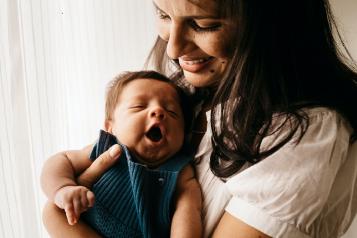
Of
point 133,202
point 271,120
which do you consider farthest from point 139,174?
point 271,120

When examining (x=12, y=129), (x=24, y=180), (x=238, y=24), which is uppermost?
(x=238, y=24)

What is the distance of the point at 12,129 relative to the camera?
97 centimetres

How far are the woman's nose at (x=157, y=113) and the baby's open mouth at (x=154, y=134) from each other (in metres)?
0.03

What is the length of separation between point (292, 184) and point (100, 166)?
1.34 ft

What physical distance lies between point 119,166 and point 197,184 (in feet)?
0.58

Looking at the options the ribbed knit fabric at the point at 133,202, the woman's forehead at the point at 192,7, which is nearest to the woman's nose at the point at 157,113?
the ribbed knit fabric at the point at 133,202

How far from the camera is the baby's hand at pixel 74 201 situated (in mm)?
765

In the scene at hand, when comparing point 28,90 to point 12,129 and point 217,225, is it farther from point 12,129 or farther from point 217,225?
point 217,225

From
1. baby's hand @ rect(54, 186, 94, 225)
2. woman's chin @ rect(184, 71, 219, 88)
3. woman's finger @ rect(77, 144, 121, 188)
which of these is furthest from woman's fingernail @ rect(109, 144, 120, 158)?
woman's chin @ rect(184, 71, 219, 88)

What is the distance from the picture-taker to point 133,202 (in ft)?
2.77

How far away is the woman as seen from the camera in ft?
2.28

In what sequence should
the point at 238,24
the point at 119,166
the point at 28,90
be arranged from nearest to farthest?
1. the point at 238,24
2. the point at 119,166
3. the point at 28,90

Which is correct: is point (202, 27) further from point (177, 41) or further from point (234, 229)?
point (234, 229)

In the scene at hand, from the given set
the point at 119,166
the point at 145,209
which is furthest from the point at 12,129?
the point at 145,209
